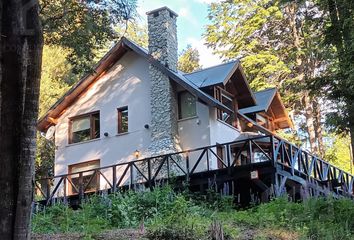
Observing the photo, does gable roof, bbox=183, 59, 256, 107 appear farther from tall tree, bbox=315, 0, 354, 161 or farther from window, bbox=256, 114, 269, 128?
tall tree, bbox=315, 0, 354, 161

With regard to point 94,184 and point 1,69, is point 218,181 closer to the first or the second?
point 94,184

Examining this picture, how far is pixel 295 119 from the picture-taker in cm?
3158

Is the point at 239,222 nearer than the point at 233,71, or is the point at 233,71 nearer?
the point at 239,222

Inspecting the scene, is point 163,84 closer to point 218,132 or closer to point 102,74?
point 218,132

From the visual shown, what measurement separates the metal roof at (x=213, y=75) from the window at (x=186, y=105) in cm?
62

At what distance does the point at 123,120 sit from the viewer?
67.2ft

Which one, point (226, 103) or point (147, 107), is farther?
point (226, 103)

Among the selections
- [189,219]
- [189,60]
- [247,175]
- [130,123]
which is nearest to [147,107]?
[130,123]

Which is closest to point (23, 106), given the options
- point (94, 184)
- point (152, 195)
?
point (152, 195)

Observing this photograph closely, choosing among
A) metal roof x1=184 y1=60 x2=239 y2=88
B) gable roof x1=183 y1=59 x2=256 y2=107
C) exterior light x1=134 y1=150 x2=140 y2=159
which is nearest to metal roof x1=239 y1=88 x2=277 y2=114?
gable roof x1=183 y1=59 x2=256 y2=107

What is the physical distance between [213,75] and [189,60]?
2112 centimetres

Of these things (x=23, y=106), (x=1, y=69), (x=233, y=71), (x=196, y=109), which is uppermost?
(x=233, y=71)

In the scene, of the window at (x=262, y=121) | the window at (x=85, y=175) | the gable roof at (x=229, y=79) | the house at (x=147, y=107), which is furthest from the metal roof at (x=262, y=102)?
the window at (x=85, y=175)

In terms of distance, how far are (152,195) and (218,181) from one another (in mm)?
4337
